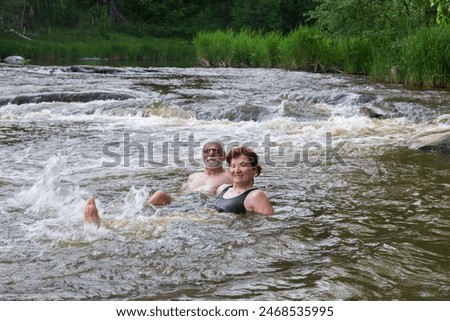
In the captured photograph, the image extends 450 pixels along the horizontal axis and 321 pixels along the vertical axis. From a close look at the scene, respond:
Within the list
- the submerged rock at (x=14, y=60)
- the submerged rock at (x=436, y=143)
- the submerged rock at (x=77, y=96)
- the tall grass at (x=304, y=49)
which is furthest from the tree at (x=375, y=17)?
the submerged rock at (x=14, y=60)

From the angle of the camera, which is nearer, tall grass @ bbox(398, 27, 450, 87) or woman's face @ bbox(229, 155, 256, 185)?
woman's face @ bbox(229, 155, 256, 185)

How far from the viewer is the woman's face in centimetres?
520

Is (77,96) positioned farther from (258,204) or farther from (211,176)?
(258,204)

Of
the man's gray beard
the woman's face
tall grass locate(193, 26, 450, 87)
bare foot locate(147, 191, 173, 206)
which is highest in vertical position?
tall grass locate(193, 26, 450, 87)

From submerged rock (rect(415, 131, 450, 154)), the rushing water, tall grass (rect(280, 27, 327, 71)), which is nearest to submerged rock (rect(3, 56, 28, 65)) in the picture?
tall grass (rect(280, 27, 327, 71))

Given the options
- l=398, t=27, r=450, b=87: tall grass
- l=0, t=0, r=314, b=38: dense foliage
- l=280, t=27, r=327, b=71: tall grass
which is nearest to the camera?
l=398, t=27, r=450, b=87: tall grass

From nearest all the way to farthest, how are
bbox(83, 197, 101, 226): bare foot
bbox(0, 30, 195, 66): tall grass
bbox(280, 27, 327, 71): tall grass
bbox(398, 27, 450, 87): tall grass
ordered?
bbox(83, 197, 101, 226): bare foot < bbox(398, 27, 450, 87): tall grass < bbox(280, 27, 327, 71): tall grass < bbox(0, 30, 195, 66): tall grass

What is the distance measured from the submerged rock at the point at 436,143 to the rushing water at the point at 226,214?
27 centimetres

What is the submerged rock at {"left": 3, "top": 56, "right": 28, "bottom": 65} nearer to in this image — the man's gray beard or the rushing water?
the rushing water

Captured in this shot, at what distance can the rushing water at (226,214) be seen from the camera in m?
3.47

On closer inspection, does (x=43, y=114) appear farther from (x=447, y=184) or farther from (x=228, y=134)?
(x=447, y=184)

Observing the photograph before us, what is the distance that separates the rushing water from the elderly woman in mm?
132

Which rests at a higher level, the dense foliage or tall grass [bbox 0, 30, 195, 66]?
the dense foliage
